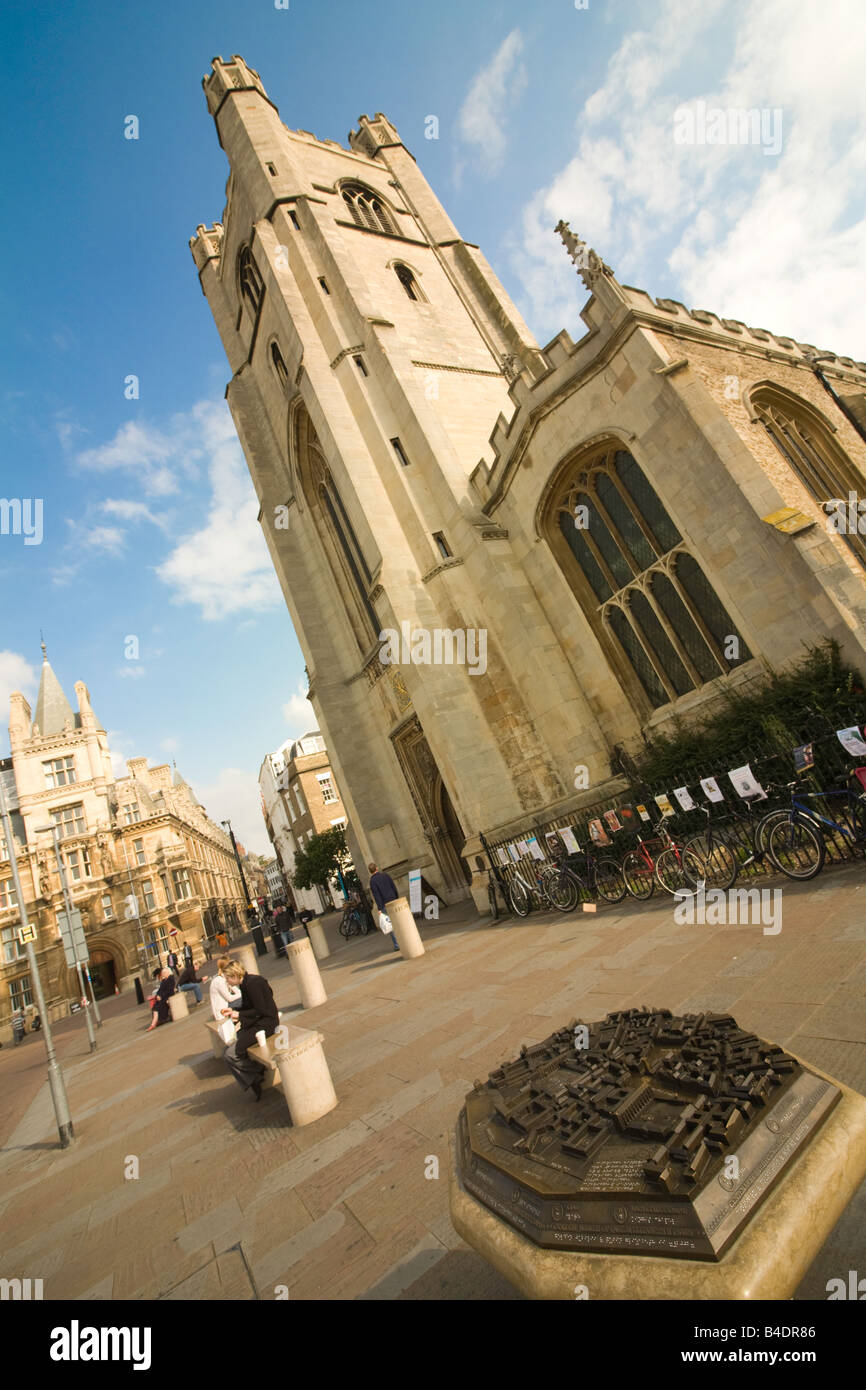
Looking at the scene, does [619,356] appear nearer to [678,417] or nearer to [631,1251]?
[678,417]

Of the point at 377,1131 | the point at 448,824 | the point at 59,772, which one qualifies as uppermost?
the point at 59,772

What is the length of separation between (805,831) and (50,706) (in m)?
53.1

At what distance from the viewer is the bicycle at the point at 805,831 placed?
20.3 feet

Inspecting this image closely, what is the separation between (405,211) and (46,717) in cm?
4277

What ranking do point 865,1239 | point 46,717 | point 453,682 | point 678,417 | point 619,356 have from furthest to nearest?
point 46,717
point 453,682
point 619,356
point 678,417
point 865,1239

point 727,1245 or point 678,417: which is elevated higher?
point 678,417

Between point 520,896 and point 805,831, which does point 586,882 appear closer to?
point 520,896

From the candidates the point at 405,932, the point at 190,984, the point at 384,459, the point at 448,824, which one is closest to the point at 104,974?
the point at 190,984

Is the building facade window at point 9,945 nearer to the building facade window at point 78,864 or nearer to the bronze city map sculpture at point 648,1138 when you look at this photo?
the building facade window at point 78,864

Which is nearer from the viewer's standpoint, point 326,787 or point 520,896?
point 520,896

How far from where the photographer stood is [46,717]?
4562 cm

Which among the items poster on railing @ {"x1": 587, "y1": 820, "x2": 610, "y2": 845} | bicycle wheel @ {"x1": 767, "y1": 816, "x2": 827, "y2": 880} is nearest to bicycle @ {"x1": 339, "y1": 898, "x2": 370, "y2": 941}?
poster on railing @ {"x1": 587, "y1": 820, "x2": 610, "y2": 845}

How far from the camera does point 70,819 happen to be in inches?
1596
